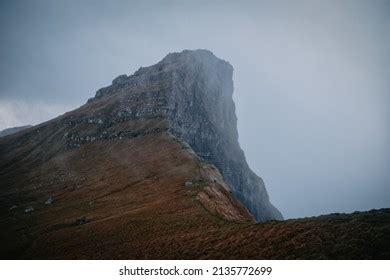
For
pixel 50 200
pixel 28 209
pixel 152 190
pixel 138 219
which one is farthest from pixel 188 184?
pixel 28 209

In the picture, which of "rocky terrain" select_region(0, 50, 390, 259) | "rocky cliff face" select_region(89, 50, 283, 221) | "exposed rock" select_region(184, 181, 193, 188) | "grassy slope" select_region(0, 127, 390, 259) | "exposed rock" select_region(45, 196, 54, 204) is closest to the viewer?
"grassy slope" select_region(0, 127, 390, 259)

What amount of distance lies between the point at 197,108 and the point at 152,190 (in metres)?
88.3

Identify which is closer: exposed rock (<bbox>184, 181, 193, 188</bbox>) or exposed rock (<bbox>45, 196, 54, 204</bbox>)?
exposed rock (<bbox>184, 181, 193, 188</bbox>)

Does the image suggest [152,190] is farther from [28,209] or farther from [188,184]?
[28,209]

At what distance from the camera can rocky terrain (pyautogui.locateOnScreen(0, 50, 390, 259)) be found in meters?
19.0

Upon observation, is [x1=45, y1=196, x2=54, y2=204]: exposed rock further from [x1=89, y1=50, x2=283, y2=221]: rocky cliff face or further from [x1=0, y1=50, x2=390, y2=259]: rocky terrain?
[x1=89, y1=50, x2=283, y2=221]: rocky cliff face

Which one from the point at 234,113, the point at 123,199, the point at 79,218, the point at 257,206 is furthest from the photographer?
the point at 234,113

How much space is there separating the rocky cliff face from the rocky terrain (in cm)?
74

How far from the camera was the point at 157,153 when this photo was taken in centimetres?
7662

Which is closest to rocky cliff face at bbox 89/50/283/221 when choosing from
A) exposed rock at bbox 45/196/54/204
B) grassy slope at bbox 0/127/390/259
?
grassy slope at bbox 0/127/390/259

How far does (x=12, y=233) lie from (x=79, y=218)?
8326 mm
